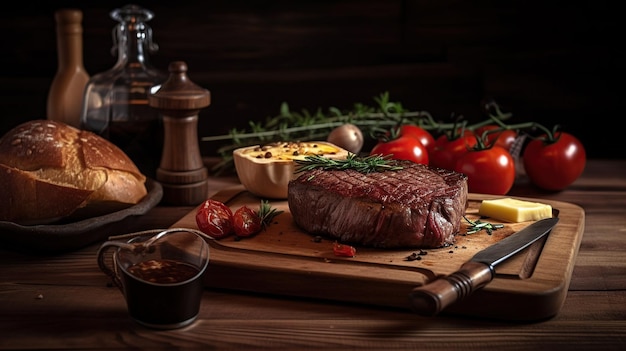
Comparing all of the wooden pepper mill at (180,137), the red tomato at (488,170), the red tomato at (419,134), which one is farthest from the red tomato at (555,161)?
the wooden pepper mill at (180,137)

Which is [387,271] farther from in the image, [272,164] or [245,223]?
[272,164]

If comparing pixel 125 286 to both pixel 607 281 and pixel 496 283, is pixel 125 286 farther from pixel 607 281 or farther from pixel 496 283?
pixel 607 281

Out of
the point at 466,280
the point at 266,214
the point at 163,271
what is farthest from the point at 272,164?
the point at 466,280

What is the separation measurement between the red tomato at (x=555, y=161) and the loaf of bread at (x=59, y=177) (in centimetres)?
146

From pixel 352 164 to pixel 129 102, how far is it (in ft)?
3.30

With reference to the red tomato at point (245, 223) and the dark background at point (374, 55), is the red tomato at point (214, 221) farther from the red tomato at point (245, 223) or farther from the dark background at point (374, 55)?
the dark background at point (374, 55)

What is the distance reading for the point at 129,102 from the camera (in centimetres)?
288

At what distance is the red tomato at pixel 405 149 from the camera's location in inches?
113

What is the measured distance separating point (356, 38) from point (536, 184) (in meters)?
1.15

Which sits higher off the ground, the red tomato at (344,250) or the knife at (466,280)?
the knife at (466,280)

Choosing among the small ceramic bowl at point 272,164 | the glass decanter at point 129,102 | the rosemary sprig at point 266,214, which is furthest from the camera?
the glass decanter at point 129,102

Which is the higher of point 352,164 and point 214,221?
point 352,164

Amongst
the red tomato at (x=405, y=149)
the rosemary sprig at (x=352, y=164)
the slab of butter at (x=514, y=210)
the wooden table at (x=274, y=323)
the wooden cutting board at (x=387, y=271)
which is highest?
the rosemary sprig at (x=352, y=164)

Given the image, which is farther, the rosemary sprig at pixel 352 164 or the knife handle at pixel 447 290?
the rosemary sprig at pixel 352 164
